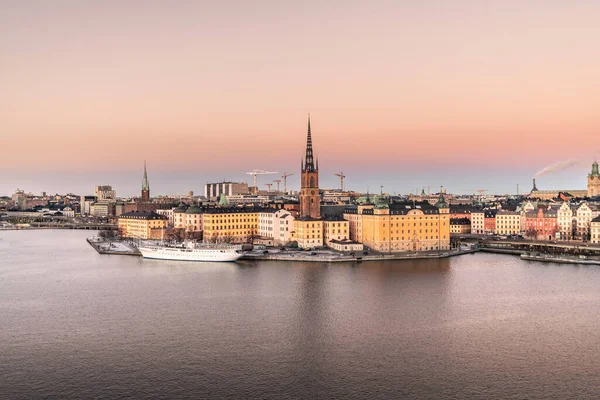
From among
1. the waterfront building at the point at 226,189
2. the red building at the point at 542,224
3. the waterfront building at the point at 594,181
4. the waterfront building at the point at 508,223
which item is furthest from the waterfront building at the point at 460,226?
the waterfront building at the point at 226,189

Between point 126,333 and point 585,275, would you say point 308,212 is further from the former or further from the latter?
point 126,333

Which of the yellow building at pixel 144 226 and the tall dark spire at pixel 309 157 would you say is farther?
the yellow building at pixel 144 226

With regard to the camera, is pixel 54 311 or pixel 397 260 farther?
pixel 397 260

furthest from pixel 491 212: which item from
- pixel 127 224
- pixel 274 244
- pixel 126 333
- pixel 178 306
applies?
pixel 126 333

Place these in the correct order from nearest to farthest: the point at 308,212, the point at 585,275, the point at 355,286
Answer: the point at 355,286 < the point at 585,275 < the point at 308,212

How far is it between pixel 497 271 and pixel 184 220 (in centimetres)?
3054

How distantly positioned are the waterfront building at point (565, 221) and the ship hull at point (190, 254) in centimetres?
2822

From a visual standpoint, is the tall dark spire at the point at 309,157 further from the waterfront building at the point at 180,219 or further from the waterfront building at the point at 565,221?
the waterfront building at the point at 565,221

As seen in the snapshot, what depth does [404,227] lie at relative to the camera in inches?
1745

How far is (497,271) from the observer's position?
35375 millimetres

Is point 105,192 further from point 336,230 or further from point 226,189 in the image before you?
point 336,230

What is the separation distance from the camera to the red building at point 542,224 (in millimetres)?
53438

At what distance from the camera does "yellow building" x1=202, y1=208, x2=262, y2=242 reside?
52.7m

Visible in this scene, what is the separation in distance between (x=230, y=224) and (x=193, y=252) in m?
12.1
